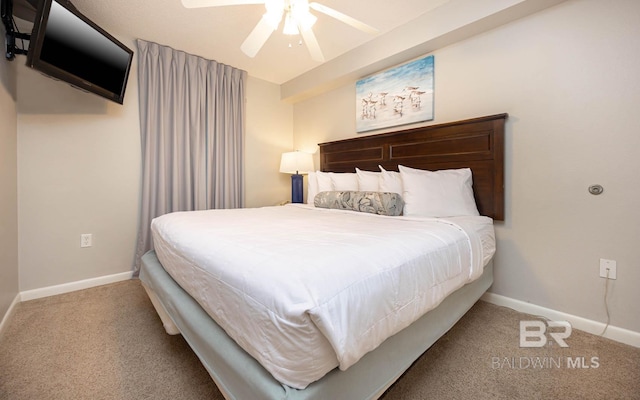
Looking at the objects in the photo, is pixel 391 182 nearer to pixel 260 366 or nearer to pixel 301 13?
pixel 301 13

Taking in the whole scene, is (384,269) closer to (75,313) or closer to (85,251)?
(75,313)

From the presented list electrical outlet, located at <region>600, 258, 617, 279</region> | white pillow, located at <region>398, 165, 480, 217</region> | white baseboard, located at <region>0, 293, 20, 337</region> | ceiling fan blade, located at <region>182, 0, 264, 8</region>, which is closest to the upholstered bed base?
white pillow, located at <region>398, 165, 480, 217</region>

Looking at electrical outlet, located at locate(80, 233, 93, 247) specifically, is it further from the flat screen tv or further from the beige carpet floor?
the flat screen tv

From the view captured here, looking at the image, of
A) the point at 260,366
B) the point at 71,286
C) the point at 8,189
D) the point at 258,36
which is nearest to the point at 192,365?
the point at 260,366

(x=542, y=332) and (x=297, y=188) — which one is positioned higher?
(x=297, y=188)

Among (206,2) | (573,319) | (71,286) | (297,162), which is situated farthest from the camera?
(297,162)

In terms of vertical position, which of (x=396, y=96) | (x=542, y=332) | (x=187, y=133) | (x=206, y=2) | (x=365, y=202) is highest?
(x=206, y=2)

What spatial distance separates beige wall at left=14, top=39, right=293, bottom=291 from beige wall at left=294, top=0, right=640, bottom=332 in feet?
11.1

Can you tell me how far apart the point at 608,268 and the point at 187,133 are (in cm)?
380

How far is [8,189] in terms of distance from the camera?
1951 mm

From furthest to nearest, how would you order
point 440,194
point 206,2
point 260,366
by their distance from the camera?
point 440,194 → point 206,2 → point 260,366

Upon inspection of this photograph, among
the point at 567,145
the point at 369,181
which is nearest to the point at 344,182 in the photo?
the point at 369,181

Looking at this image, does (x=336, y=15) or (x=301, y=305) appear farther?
(x=336, y=15)

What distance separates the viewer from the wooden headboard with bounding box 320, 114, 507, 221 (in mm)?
2072
